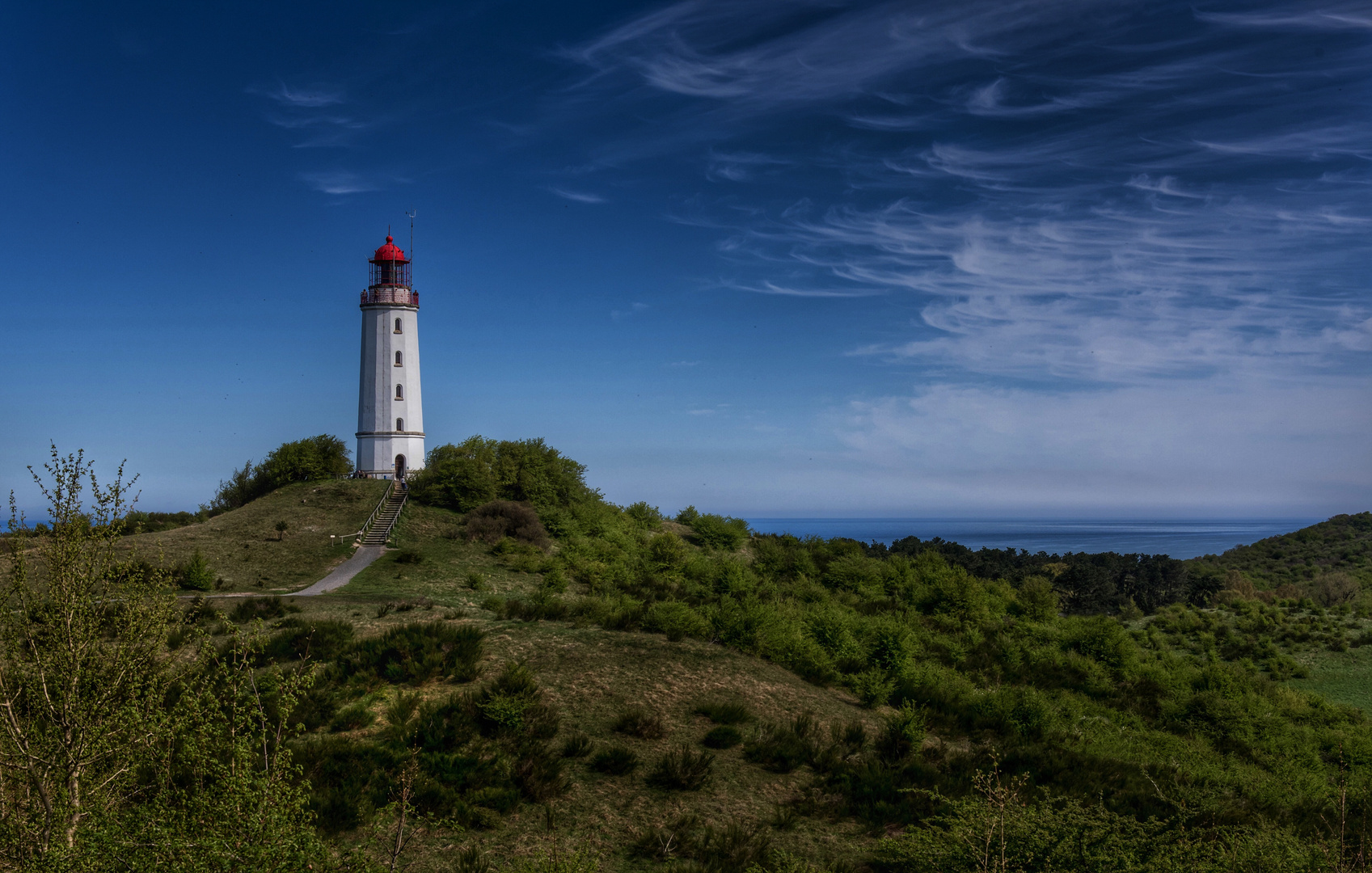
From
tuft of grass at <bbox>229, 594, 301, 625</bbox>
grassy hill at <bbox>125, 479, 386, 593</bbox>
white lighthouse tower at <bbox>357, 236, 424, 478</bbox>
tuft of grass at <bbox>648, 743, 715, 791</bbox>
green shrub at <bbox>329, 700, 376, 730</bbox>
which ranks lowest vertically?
tuft of grass at <bbox>648, 743, 715, 791</bbox>

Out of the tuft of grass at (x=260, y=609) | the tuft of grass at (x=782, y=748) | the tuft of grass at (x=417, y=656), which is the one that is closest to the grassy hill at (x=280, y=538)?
the tuft of grass at (x=260, y=609)

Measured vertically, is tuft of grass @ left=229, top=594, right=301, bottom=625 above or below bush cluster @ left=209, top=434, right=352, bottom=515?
below

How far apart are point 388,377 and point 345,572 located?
1548cm

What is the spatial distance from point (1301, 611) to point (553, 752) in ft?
123

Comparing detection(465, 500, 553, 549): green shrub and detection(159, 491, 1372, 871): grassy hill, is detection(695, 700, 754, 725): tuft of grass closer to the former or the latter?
detection(159, 491, 1372, 871): grassy hill

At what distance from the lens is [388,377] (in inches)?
1607

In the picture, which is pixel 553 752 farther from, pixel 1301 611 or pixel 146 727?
pixel 1301 611

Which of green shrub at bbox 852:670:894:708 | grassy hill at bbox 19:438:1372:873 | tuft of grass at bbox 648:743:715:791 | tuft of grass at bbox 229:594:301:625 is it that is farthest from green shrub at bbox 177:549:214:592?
green shrub at bbox 852:670:894:708

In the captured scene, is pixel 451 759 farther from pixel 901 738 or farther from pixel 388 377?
pixel 388 377

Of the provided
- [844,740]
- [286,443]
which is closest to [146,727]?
[844,740]

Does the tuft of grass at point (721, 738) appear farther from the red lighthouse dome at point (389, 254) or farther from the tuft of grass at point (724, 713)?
the red lighthouse dome at point (389, 254)

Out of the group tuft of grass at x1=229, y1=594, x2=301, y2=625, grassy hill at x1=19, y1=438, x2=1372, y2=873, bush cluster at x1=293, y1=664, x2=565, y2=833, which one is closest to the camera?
grassy hill at x1=19, y1=438, x2=1372, y2=873

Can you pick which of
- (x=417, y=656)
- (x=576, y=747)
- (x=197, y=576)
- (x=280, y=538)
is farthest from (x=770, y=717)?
(x=280, y=538)

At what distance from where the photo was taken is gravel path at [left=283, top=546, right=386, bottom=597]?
2457 centimetres
